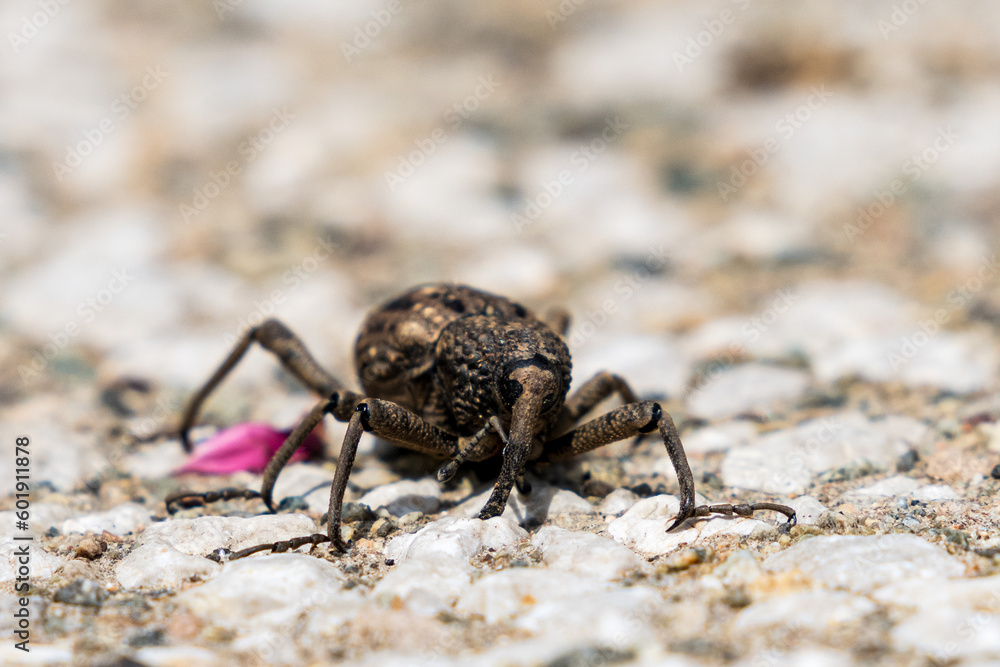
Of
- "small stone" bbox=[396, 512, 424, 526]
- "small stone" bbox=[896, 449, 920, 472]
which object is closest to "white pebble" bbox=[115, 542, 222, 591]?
"small stone" bbox=[396, 512, 424, 526]

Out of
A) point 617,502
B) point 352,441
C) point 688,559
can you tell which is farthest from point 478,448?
point 688,559

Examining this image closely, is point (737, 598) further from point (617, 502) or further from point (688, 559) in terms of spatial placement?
point (617, 502)

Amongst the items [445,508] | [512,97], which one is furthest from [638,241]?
[445,508]

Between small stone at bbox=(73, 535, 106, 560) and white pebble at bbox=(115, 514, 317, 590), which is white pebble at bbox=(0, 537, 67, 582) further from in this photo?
white pebble at bbox=(115, 514, 317, 590)

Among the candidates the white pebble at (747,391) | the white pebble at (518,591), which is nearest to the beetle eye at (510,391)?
the white pebble at (518,591)

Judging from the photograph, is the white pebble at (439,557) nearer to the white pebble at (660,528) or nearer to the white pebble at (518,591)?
the white pebble at (518,591)

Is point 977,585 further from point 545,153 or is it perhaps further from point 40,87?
point 40,87
